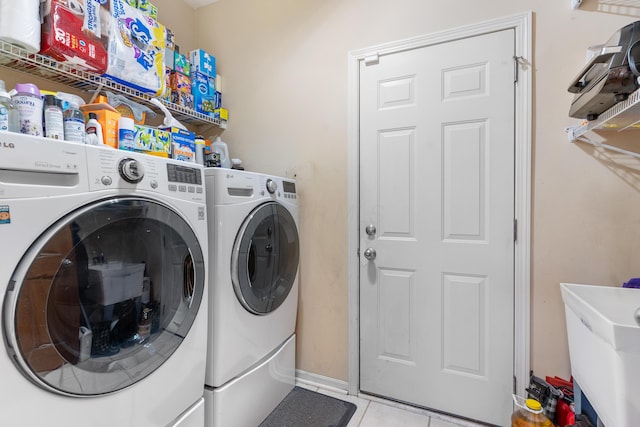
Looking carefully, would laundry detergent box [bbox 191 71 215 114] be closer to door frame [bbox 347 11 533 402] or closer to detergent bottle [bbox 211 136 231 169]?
detergent bottle [bbox 211 136 231 169]

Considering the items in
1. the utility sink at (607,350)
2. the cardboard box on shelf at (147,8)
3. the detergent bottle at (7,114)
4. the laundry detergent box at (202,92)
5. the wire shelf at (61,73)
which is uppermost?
the cardboard box on shelf at (147,8)

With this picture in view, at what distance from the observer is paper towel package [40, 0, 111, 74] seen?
1134mm

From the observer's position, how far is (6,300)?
2.25ft

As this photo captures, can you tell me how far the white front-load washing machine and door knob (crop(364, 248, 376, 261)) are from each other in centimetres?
90

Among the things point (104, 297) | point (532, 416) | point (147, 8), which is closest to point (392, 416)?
point (532, 416)

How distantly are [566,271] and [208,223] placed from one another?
1.64 metres

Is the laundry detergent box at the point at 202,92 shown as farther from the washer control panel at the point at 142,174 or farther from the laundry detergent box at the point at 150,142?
the washer control panel at the point at 142,174

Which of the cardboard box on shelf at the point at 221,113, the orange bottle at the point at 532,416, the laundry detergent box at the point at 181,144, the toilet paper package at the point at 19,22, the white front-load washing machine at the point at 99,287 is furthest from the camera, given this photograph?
the cardboard box on shelf at the point at 221,113

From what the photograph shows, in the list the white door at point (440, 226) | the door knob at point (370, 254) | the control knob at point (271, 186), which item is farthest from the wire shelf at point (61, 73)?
the door knob at point (370, 254)

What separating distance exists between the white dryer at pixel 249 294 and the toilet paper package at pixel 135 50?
2.18ft

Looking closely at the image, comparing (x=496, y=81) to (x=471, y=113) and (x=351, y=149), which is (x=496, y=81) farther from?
(x=351, y=149)

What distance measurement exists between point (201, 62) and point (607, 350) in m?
2.34

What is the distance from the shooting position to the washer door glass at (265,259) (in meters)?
1.36

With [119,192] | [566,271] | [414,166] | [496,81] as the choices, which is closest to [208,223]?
[119,192]
